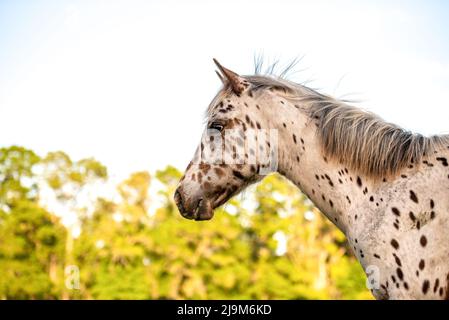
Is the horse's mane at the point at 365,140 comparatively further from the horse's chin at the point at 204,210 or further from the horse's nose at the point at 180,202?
the horse's nose at the point at 180,202

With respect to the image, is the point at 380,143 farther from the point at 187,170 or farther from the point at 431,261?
the point at 187,170

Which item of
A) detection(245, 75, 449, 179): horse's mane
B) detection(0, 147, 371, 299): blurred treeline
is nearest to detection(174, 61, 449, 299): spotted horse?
detection(245, 75, 449, 179): horse's mane

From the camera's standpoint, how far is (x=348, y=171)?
3.18 meters

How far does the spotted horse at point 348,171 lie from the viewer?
2.81 meters

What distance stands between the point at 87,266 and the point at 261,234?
32.1 ft

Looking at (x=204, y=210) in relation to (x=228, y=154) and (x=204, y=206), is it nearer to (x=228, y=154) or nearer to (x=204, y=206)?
(x=204, y=206)

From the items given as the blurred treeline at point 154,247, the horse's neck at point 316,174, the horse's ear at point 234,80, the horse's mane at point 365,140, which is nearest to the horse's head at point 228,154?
the horse's ear at point 234,80

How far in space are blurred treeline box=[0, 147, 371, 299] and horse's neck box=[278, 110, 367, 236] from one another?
19940 millimetres

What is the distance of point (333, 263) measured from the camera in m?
25.0

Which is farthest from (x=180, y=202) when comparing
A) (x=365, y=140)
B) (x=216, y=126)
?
(x=365, y=140)

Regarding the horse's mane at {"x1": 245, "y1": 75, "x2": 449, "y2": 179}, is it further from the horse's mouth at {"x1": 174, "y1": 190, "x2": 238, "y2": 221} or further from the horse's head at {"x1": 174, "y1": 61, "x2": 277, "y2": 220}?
the horse's mouth at {"x1": 174, "y1": 190, "x2": 238, "y2": 221}

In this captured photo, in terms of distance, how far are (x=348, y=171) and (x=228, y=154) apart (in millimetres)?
889
